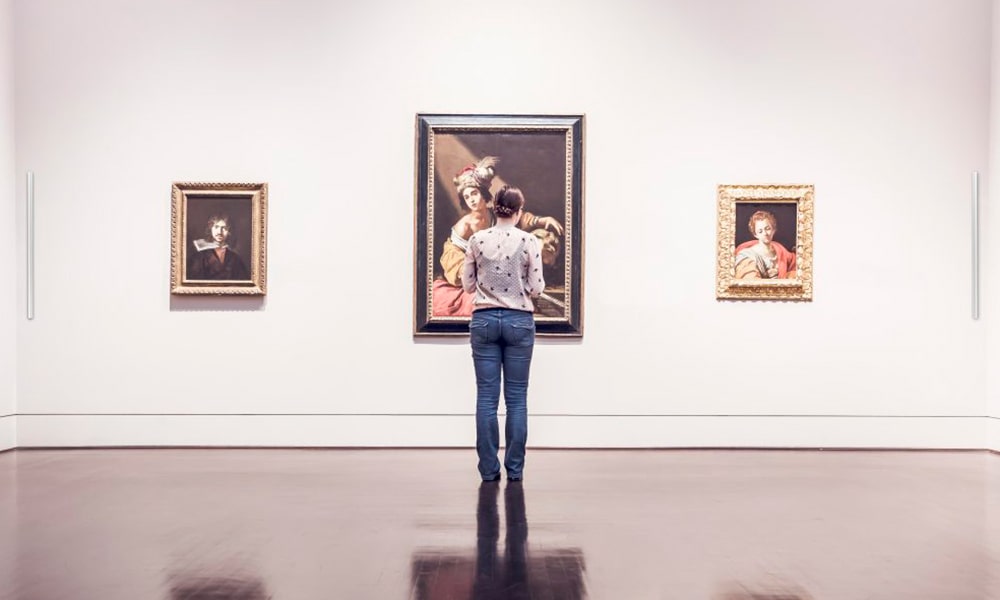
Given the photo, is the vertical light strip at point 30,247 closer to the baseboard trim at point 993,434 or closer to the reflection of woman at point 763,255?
the reflection of woman at point 763,255

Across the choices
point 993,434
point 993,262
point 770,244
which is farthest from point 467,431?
point 993,262

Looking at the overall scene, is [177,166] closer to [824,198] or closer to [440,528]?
[440,528]

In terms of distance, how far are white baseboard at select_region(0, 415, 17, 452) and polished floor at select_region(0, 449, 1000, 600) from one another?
85 cm

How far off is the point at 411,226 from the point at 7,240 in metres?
4.50

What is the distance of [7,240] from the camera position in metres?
10.3

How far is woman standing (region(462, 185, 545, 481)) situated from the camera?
26.0ft

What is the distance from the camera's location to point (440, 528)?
19.6ft

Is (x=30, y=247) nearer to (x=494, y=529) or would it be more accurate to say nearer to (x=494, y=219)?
(x=494, y=219)

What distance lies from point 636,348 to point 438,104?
3.58m

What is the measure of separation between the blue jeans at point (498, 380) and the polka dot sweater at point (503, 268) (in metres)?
0.11

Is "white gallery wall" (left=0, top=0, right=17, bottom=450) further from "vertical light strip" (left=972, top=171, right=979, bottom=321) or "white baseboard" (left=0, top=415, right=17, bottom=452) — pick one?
"vertical light strip" (left=972, top=171, right=979, bottom=321)

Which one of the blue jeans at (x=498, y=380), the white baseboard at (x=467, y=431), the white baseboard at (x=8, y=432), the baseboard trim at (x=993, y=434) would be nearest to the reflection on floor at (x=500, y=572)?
the blue jeans at (x=498, y=380)

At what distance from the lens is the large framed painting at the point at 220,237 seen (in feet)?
34.2

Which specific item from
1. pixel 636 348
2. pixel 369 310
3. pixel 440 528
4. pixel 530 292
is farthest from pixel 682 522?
pixel 369 310
